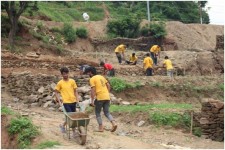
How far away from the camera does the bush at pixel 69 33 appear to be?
Result: 30.2 m

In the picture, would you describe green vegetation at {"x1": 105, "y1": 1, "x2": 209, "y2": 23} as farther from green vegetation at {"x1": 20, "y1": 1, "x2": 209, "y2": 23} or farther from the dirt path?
the dirt path

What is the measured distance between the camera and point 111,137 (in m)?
10.1

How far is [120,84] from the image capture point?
17562 millimetres

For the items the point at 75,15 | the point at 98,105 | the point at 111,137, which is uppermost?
the point at 75,15

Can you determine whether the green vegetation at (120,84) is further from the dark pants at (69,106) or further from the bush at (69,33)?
the bush at (69,33)

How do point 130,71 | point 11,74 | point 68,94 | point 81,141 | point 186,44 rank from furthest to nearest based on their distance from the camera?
point 186,44
point 130,71
point 11,74
point 68,94
point 81,141

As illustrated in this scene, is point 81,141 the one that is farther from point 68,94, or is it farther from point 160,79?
point 160,79

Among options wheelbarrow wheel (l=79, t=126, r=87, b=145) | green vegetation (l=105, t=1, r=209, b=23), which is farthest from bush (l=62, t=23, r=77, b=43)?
wheelbarrow wheel (l=79, t=126, r=87, b=145)

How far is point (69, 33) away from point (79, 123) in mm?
21530

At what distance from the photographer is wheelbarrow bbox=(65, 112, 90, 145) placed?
9180 mm

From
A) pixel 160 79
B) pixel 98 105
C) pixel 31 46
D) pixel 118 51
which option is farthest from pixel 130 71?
pixel 98 105

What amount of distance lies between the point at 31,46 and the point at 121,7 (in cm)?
1906

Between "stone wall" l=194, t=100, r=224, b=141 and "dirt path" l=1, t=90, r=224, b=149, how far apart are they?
60cm

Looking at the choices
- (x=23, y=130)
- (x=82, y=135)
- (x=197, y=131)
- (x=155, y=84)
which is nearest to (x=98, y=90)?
(x=82, y=135)
